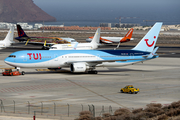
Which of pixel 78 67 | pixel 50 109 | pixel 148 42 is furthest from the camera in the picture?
pixel 148 42

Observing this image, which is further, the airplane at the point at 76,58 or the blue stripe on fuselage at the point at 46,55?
the airplane at the point at 76,58

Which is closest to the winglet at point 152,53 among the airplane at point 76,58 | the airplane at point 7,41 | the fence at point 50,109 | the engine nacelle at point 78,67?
the airplane at point 76,58

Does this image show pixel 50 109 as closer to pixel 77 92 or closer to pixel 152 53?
pixel 77 92

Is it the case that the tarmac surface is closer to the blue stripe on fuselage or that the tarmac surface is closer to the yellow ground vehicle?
the yellow ground vehicle

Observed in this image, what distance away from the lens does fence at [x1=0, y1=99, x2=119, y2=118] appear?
104 feet

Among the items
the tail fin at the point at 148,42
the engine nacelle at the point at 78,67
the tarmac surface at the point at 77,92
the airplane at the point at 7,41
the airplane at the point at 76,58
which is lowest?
the tarmac surface at the point at 77,92

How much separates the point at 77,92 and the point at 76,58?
62.1 ft

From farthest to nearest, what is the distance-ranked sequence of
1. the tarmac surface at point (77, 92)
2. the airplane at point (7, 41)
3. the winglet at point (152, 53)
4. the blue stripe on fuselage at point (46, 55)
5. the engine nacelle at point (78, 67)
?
the airplane at point (7, 41) < the winglet at point (152, 53) < the engine nacelle at point (78, 67) < the blue stripe on fuselage at point (46, 55) < the tarmac surface at point (77, 92)

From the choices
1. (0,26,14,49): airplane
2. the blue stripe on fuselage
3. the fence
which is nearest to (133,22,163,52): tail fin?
the blue stripe on fuselage

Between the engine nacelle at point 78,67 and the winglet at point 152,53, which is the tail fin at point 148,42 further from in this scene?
the engine nacelle at point 78,67

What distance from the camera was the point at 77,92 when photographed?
144 ft

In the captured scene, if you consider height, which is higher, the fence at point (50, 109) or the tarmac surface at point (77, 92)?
the tarmac surface at point (77, 92)

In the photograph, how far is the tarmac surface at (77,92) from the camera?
111ft

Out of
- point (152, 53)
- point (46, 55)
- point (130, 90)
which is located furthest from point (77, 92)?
point (152, 53)
